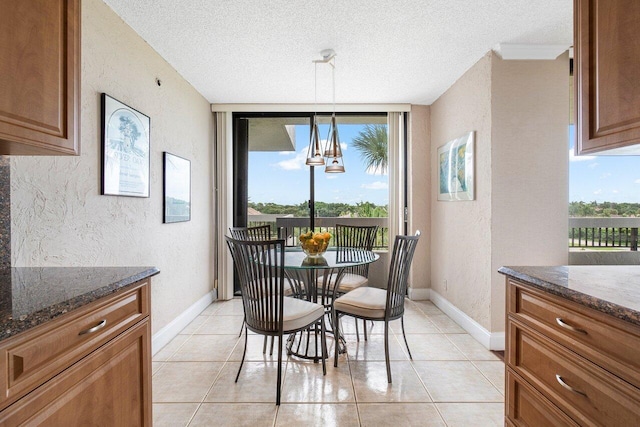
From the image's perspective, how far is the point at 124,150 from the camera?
236 cm

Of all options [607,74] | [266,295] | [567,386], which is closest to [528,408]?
[567,386]

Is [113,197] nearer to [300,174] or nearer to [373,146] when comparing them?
[300,174]

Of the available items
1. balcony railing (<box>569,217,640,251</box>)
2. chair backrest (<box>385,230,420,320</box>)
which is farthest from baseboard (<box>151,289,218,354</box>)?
balcony railing (<box>569,217,640,251</box>)

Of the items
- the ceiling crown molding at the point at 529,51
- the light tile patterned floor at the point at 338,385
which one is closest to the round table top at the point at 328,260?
the light tile patterned floor at the point at 338,385

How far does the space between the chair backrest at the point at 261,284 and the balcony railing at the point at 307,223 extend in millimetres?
2306

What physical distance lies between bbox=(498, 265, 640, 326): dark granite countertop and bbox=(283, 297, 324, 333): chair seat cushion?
4.33 ft

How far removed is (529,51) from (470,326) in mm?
2544

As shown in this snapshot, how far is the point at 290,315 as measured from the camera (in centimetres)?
224

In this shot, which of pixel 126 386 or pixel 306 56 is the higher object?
pixel 306 56

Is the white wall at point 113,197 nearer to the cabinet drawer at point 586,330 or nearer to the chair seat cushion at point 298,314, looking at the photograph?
the chair seat cushion at point 298,314

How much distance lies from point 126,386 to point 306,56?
9.08ft

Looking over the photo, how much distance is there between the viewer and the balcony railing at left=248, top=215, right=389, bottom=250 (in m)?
4.59

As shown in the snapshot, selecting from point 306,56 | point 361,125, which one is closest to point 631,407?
point 306,56

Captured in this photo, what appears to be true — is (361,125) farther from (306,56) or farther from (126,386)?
(126,386)
